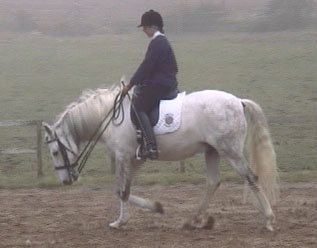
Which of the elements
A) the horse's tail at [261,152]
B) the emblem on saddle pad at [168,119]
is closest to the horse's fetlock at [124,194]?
the emblem on saddle pad at [168,119]

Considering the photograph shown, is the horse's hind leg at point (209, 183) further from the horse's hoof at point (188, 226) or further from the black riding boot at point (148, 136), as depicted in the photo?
the black riding boot at point (148, 136)

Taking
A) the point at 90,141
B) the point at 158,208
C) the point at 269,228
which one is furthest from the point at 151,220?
the point at 269,228

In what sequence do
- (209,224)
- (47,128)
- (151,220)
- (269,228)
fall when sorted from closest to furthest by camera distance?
(269,228), (209,224), (47,128), (151,220)

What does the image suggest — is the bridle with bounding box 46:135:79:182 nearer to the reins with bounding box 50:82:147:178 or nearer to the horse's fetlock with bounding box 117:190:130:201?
the reins with bounding box 50:82:147:178

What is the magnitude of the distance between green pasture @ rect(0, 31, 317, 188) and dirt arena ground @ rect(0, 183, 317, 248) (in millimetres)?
1077

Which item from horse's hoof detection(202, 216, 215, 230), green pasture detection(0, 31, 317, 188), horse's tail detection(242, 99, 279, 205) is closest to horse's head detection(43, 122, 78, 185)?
horse's hoof detection(202, 216, 215, 230)

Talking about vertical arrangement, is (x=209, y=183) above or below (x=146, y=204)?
above

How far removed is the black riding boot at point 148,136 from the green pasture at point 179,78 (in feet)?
12.7

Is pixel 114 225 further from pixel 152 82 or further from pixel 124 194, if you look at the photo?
pixel 152 82

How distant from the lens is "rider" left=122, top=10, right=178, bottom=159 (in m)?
8.58

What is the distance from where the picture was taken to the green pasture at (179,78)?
1404 cm

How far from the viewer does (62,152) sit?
29.9 ft

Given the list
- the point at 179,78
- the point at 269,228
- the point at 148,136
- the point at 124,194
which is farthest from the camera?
the point at 179,78

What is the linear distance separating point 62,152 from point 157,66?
1.66 meters
